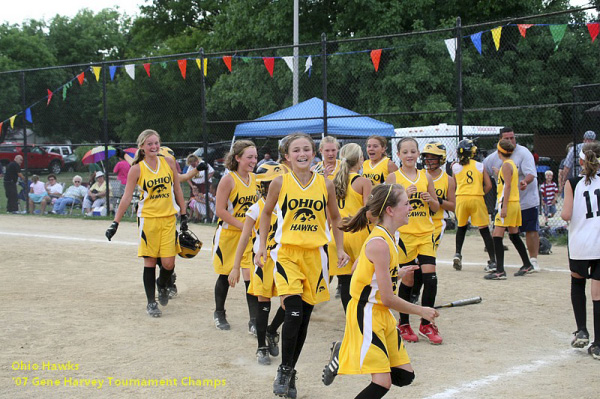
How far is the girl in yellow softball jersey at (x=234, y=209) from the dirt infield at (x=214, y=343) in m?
0.40

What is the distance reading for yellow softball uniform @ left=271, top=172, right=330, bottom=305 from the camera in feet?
17.3

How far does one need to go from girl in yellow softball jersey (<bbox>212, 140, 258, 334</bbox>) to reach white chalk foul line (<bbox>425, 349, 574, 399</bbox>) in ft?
7.49

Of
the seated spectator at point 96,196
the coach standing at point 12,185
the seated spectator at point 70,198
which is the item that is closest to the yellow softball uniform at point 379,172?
the seated spectator at point 96,196

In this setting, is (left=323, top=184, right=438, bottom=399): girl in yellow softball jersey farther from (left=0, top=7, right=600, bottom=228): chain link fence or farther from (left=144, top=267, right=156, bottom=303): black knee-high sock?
(left=0, top=7, right=600, bottom=228): chain link fence

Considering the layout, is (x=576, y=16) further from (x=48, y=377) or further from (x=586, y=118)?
(x=48, y=377)

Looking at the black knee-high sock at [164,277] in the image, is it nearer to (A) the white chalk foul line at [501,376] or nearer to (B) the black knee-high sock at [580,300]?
(A) the white chalk foul line at [501,376]

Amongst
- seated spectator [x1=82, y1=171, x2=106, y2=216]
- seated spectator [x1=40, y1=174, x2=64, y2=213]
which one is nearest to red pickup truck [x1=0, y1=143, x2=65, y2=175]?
seated spectator [x1=40, y1=174, x2=64, y2=213]

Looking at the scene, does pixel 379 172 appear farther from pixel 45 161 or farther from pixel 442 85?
pixel 45 161

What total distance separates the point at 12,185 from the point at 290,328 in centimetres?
1649

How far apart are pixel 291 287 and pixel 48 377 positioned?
210 centimetres

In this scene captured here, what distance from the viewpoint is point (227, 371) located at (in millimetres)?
5621

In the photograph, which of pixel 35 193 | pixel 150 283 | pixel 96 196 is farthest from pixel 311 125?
pixel 150 283

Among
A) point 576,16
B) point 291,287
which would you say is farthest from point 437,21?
point 291,287

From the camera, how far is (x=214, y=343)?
6.48 metres
